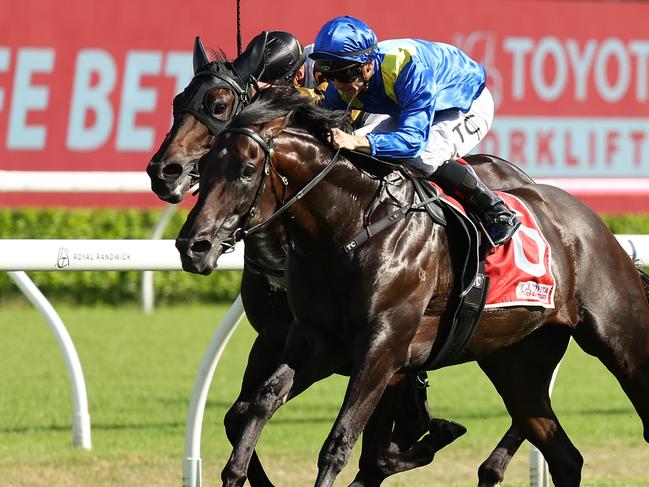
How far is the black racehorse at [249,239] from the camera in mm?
4273

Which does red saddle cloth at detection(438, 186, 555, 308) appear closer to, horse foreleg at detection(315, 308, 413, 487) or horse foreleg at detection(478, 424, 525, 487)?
horse foreleg at detection(315, 308, 413, 487)

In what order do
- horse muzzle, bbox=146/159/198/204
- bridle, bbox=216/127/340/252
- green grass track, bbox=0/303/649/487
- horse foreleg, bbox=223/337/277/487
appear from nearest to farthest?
1. bridle, bbox=216/127/340/252
2. horse muzzle, bbox=146/159/198/204
3. horse foreleg, bbox=223/337/277/487
4. green grass track, bbox=0/303/649/487

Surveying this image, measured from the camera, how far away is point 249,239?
440 centimetres

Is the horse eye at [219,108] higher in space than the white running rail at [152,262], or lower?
higher

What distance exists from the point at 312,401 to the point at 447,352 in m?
3.63

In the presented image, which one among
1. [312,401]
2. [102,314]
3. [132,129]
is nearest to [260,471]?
[312,401]

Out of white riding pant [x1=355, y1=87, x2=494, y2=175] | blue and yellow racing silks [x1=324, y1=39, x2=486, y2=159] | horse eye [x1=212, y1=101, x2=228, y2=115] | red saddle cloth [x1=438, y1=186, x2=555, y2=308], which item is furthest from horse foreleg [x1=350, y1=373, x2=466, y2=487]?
horse eye [x1=212, y1=101, x2=228, y2=115]

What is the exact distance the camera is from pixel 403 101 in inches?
161

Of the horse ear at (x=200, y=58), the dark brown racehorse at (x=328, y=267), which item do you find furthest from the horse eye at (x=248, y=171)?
the horse ear at (x=200, y=58)

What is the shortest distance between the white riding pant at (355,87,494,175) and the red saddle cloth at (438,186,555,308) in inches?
5.9

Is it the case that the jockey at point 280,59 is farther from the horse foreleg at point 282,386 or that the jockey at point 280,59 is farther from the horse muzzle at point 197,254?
the horse muzzle at point 197,254

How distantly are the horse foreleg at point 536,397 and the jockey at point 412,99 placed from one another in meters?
0.64

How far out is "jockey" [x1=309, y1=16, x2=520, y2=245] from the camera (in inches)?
156

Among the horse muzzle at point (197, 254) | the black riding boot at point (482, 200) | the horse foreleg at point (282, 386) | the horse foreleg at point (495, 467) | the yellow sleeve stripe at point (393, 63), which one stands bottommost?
the horse foreleg at point (495, 467)
